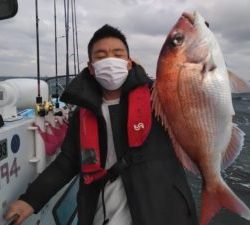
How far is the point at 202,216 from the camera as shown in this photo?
2.65 meters

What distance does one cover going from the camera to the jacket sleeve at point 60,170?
3250 millimetres

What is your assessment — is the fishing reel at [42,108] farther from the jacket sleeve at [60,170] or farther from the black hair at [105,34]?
the black hair at [105,34]

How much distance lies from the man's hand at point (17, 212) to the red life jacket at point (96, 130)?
1.53 ft

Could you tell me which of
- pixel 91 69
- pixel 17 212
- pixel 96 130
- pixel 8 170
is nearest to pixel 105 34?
pixel 91 69

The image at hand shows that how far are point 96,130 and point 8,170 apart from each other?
2.24 feet

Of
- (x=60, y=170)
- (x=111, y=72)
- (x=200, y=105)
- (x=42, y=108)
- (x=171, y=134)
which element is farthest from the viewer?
(x=42, y=108)

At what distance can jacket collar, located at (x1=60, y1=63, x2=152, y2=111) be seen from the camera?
3020 mm

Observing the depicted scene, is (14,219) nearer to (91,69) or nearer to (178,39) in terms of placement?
(91,69)

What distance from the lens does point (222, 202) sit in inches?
102

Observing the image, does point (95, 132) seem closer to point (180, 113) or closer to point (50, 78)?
point (180, 113)

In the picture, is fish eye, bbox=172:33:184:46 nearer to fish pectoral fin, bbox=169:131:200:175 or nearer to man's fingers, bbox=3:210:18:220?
fish pectoral fin, bbox=169:131:200:175

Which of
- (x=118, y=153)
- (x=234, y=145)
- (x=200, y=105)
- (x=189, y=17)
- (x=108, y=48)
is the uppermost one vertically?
(x=189, y=17)

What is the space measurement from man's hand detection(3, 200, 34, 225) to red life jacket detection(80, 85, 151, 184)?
0.47 meters

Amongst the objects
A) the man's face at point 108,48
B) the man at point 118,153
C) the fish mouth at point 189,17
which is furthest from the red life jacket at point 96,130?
the fish mouth at point 189,17
